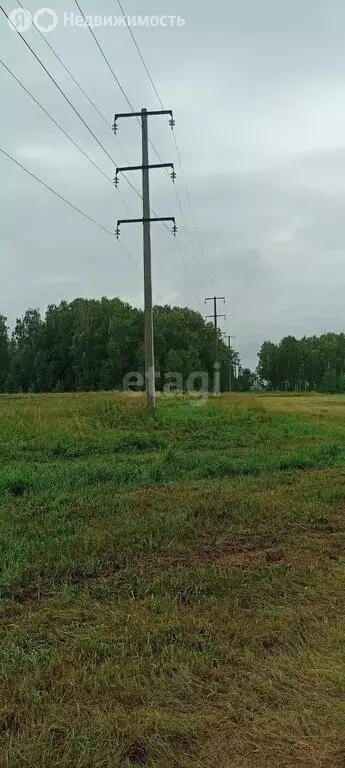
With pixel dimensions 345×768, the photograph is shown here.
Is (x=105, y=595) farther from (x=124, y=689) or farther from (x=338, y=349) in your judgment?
(x=338, y=349)

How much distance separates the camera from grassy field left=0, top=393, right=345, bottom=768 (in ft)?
10.2

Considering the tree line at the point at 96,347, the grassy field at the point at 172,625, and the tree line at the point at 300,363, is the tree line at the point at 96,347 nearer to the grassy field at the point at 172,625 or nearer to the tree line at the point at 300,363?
the tree line at the point at 300,363

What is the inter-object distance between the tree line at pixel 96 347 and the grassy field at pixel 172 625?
7184 cm

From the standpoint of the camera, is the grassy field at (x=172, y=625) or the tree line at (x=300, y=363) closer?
the grassy field at (x=172, y=625)

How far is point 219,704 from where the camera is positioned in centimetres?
344

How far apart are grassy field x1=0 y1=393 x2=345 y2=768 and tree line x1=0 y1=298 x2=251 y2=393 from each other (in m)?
71.8

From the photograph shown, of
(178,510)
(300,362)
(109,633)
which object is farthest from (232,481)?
(300,362)

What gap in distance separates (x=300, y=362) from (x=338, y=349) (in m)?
9.71

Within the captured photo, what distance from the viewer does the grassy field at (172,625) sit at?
3121 millimetres

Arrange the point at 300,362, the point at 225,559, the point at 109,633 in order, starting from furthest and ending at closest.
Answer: the point at 300,362
the point at 225,559
the point at 109,633

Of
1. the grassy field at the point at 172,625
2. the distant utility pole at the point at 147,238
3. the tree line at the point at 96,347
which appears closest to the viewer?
the grassy field at the point at 172,625

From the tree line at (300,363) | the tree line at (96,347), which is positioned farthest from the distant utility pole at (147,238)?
the tree line at (300,363)

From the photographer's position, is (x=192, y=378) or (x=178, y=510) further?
(x=192, y=378)

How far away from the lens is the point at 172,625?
14.5 feet
